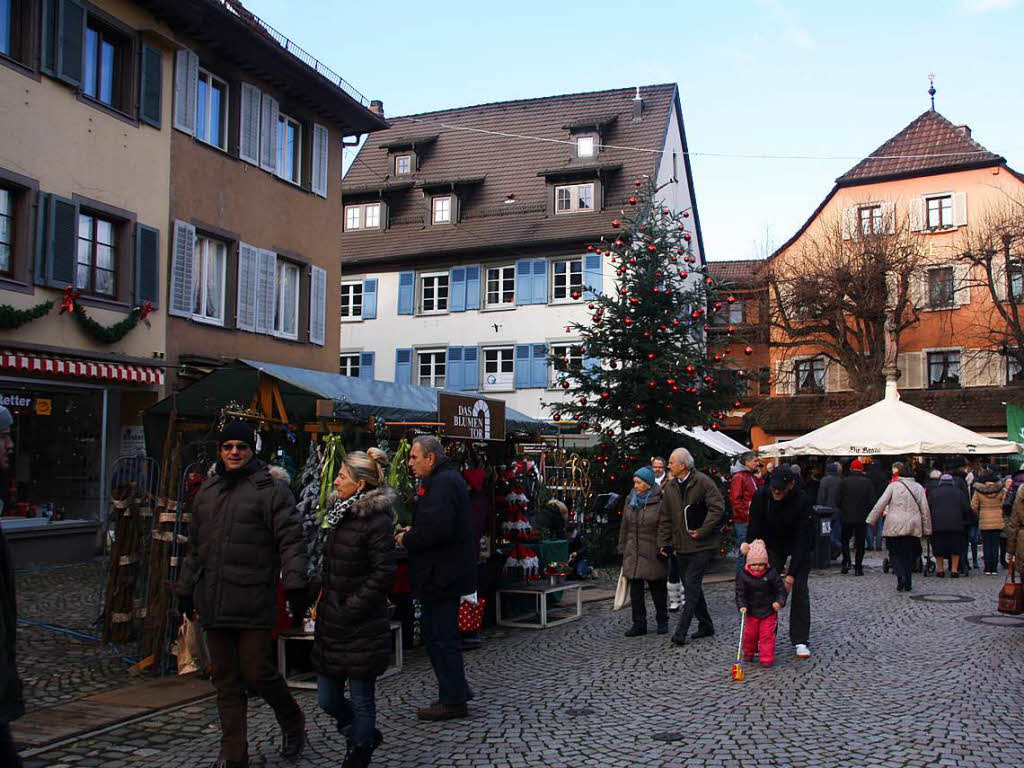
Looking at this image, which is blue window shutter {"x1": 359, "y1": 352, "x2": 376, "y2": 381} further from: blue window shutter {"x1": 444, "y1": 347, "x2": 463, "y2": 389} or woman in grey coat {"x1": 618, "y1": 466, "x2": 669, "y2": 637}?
woman in grey coat {"x1": 618, "y1": 466, "x2": 669, "y2": 637}

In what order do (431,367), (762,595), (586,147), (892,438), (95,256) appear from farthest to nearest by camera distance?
(586,147)
(431,367)
(892,438)
(95,256)
(762,595)

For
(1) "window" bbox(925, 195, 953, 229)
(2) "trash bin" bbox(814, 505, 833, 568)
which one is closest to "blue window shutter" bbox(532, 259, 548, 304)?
(1) "window" bbox(925, 195, 953, 229)

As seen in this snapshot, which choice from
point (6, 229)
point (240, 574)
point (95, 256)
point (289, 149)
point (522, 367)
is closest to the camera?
point (240, 574)

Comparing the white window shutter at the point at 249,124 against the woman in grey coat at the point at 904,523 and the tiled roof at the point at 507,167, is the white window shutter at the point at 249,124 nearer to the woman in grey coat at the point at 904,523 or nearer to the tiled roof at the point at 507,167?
the woman in grey coat at the point at 904,523

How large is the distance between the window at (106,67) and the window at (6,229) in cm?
173

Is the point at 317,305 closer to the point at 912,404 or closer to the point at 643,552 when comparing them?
the point at 643,552

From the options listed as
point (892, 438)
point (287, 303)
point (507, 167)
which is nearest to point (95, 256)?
point (287, 303)

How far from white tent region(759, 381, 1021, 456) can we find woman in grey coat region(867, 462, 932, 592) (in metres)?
5.28

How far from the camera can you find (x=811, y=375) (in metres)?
40.0

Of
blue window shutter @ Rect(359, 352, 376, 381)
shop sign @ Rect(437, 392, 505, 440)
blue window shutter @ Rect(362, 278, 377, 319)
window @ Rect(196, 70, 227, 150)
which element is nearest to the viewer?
shop sign @ Rect(437, 392, 505, 440)

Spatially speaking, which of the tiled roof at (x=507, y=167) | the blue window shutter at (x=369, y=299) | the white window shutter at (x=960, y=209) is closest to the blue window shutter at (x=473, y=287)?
the tiled roof at (x=507, y=167)

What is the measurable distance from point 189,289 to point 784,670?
12644mm

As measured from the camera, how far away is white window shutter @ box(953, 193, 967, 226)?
1462 inches

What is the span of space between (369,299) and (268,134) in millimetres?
16805
